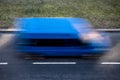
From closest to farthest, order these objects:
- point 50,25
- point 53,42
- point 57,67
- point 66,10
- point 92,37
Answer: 1. point 57,67
2. point 53,42
3. point 92,37
4. point 50,25
5. point 66,10

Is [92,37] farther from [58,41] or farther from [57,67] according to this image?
[57,67]

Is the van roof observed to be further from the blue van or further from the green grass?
the green grass

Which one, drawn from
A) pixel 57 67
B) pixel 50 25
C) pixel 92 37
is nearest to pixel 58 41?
pixel 50 25

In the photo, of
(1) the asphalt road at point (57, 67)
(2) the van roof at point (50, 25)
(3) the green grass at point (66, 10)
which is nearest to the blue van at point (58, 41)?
(2) the van roof at point (50, 25)

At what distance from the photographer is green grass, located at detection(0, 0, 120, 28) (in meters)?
19.1

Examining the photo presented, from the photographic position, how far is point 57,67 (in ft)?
41.8

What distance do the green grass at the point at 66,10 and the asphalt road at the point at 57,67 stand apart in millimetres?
4615

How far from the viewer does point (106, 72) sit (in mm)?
12258

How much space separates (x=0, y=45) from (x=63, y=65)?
132 inches

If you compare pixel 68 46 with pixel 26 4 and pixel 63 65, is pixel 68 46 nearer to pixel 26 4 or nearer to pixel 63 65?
pixel 63 65

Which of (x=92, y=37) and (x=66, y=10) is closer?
(x=92, y=37)

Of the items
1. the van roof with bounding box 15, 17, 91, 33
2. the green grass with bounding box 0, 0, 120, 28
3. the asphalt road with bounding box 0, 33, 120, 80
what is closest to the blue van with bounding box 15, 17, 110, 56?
the van roof with bounding box 15, 17, 91, 33

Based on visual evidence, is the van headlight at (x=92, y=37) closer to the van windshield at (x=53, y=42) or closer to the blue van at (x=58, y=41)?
the blue van at (x=58, y=41)

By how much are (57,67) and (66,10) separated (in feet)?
25.5
